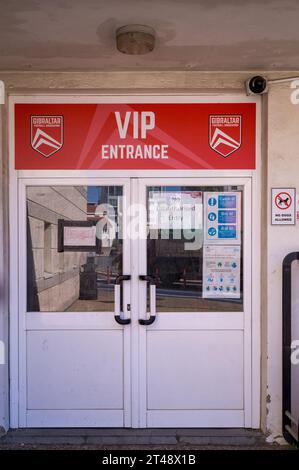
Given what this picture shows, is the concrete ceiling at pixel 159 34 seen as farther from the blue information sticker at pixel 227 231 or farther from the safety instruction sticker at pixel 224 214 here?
the blue information sticker at pixel 227 231

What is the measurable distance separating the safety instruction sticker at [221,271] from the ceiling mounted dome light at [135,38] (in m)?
1.57

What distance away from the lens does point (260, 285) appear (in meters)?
3.84

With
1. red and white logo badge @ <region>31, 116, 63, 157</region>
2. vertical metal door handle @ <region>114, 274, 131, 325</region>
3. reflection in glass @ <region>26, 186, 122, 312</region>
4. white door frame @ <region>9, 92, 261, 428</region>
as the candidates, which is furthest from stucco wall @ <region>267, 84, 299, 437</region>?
red and white logo badge @ <region>31, 116, 63, 157</region>

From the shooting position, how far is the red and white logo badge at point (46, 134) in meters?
3.84

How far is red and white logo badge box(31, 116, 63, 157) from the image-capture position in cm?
384

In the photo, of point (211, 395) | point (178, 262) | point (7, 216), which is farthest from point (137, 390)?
point (7, 216)

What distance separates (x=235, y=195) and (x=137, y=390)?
171 centimetres

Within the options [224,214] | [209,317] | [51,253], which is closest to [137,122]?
[224,214]

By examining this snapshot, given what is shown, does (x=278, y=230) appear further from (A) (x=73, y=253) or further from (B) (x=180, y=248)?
(A) (x=73, y=253)

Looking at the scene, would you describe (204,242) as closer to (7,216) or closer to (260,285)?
(260,285)

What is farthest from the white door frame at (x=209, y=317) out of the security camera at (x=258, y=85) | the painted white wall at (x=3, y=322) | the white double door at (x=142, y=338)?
the painted white wall at (x=3, y=322)

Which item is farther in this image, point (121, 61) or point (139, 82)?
point (139, 82)

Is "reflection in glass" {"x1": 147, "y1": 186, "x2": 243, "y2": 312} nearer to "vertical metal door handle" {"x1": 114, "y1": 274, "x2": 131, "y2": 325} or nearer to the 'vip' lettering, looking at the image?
"vertical metal door handle" {"x1": 114, "y1": 274, "x2": 131, "y2": 325}

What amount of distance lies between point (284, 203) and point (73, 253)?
5.44ft
